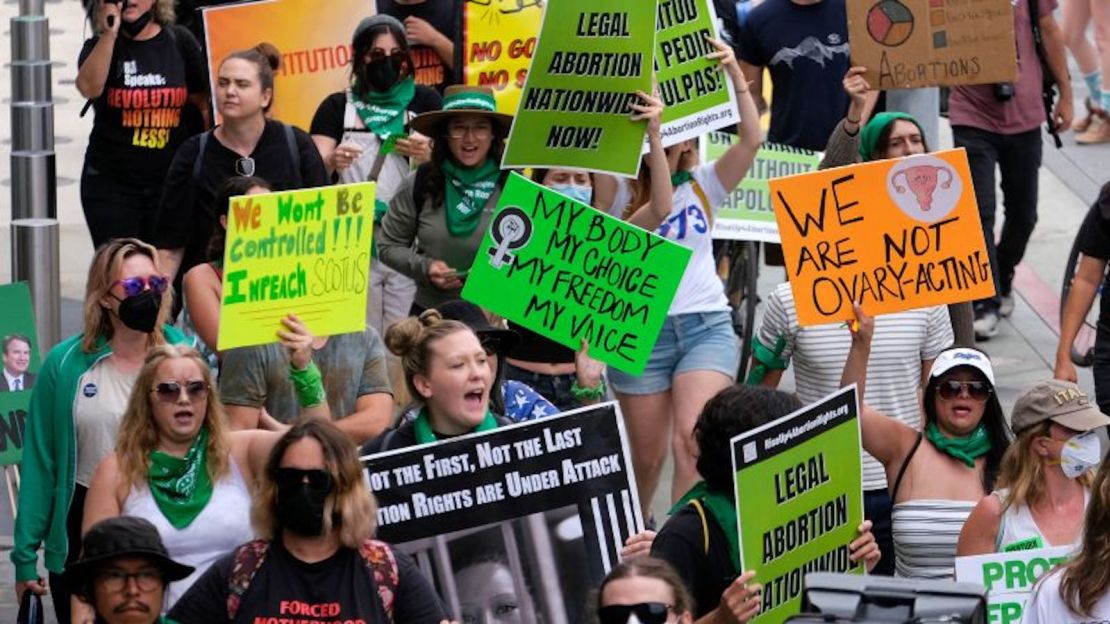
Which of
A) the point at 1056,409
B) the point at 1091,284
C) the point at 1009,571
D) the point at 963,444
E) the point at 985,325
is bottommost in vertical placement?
the point at 985,325

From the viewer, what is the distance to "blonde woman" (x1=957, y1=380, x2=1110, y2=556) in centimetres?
694

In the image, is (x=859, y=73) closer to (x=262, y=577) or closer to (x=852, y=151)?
(x=852, y=151)

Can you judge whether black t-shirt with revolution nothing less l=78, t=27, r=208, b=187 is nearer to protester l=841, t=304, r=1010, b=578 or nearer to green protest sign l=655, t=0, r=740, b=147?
green protest sign l=655, t=0, r=740, b=147

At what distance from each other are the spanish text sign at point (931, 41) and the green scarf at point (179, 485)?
153 inches

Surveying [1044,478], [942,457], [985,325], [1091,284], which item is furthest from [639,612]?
[985,325]

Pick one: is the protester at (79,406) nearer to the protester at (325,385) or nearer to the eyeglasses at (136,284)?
the eyeglasses at (136,284)

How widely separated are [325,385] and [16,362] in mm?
1206

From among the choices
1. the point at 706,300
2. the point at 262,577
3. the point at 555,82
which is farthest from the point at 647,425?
the point at 262,577

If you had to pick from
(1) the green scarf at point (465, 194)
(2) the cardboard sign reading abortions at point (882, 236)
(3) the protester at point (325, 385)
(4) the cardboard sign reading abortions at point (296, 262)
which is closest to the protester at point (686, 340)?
(1) the green scarf at point (465, 194)

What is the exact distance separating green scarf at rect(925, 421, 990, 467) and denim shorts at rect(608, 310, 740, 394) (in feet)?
5.74

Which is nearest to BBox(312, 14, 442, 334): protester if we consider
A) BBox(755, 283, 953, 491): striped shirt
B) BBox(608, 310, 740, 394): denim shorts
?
BBox(608, 310, 740, 394): denim shorts

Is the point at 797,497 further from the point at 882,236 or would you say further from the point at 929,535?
the point at 882,236

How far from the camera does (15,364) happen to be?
28.0 feet

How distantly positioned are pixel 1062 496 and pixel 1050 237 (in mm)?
8570
